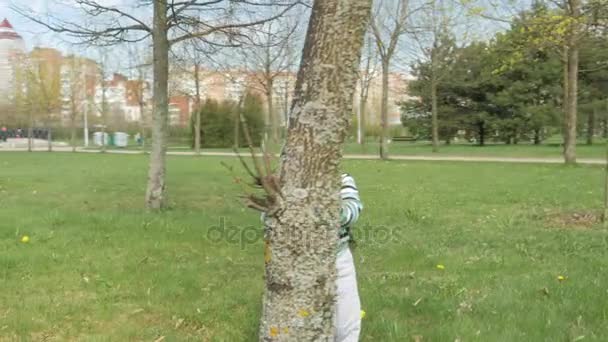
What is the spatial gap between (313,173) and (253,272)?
2997mm

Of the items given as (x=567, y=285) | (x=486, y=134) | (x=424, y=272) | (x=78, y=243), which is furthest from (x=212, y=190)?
(x=486, y=134)

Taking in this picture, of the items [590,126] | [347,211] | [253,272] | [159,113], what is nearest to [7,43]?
[159,113]

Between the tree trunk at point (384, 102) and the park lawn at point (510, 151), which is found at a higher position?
the tree trunk at point (384, 102)

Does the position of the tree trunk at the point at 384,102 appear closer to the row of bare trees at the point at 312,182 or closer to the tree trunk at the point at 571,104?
the tree trunk at the point at 571,104

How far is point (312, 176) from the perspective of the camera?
2.45 metres

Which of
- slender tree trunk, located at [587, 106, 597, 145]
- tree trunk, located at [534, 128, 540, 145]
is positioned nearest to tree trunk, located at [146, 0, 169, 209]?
slender tree trunk, located at [587, 106, 597, 145]

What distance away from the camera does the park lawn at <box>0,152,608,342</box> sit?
3.72 metres

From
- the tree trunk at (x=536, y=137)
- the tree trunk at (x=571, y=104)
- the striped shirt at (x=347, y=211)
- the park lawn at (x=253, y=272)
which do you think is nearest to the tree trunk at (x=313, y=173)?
the striped shirt at (x=347, y=211)

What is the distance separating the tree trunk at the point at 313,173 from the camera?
7.99 ft

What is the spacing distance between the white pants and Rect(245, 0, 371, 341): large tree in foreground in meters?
0.50

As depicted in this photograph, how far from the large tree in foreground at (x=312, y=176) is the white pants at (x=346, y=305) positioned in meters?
0.50

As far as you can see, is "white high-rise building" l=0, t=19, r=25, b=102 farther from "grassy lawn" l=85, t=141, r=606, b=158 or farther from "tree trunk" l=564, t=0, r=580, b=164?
"tree trunk" l=564, t=0, r=580, b=164

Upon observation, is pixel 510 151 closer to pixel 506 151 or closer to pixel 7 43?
pixel 506 151

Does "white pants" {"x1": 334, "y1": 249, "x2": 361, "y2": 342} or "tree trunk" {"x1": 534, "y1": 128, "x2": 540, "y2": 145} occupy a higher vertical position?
"tree trunk" {"x1": 534, "y1": 128, "x2": 540, "y2": 145}
